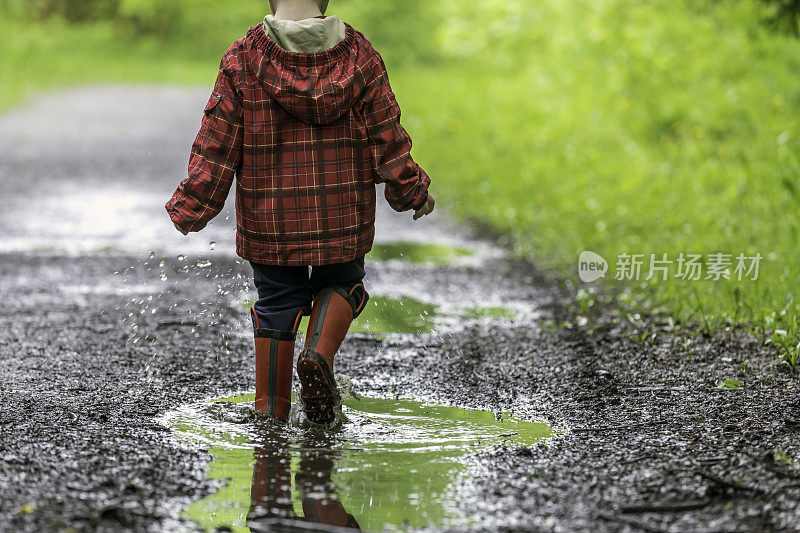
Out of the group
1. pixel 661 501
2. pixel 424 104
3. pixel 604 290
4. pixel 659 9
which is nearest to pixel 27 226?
pixel 604 290

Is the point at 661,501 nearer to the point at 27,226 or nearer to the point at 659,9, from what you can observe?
the point at 27,226

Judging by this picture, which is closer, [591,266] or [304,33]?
[304,33]

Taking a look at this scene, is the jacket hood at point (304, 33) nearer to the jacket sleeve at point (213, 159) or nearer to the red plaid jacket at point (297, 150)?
the red plaid jacket at point (297, 150)

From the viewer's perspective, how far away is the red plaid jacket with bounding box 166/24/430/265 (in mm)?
3637

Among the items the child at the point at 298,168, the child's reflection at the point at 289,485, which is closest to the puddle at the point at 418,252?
the child at the point at 298,168

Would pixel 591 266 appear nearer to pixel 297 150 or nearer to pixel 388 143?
pixel 388 143

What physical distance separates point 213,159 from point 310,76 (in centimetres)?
46

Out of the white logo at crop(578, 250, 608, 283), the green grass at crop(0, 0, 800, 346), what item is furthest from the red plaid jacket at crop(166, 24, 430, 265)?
the white logo at crop(578, 250, 608, 283)

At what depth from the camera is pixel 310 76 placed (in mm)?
3623

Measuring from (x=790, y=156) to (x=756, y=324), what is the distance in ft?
14.2

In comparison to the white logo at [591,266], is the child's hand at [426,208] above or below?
above

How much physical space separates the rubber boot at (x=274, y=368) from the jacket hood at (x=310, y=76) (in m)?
0.80

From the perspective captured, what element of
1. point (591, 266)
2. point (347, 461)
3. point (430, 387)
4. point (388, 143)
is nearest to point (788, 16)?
point (591, 266)

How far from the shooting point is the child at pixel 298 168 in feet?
11.9
